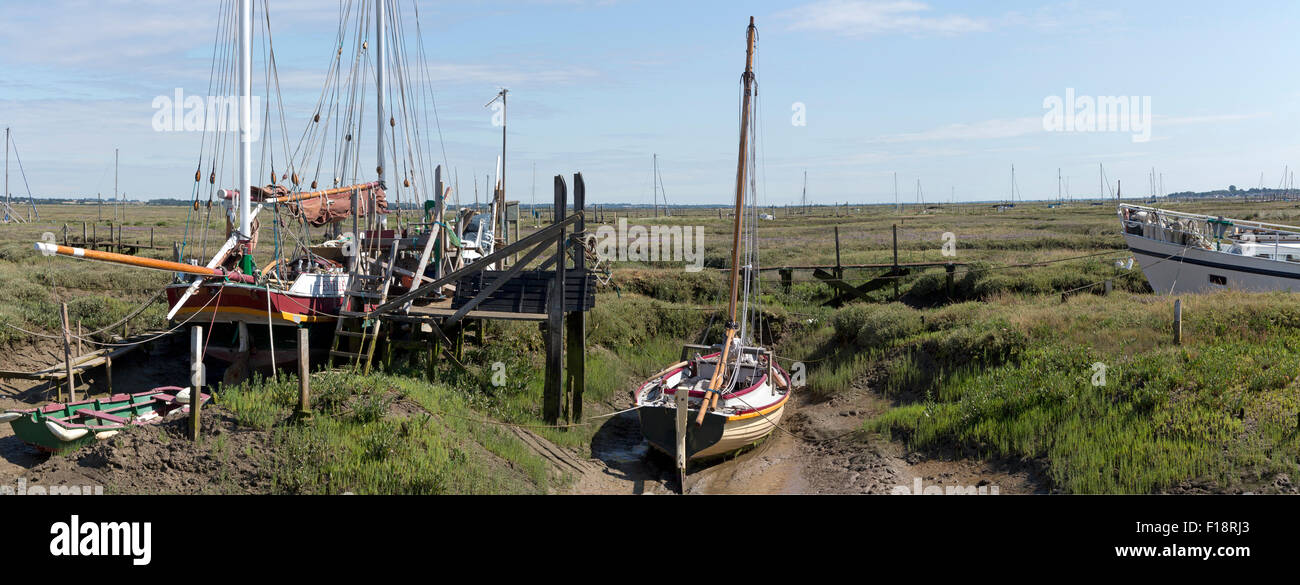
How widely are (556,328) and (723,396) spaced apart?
3.52m

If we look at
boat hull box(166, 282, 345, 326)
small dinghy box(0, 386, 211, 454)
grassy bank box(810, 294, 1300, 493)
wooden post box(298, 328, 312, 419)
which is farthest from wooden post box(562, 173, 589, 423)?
small dinghy box(0, 386, 211, 454)

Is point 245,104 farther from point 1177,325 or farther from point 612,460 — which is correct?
Answer: point 1177,325

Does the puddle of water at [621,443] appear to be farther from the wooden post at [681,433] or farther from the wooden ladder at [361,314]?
the wooden ladder at [361,314]

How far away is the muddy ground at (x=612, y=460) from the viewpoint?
11.4 meters

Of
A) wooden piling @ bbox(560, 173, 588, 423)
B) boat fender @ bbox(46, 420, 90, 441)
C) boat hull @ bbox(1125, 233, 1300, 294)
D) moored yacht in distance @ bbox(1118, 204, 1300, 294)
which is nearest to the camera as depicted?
boat fender @ bbox(46, 420, 90, 441)

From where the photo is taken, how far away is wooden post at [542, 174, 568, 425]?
1599 centimetres

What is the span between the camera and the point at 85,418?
14.9 m

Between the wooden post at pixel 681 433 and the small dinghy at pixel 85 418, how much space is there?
765 centimetres

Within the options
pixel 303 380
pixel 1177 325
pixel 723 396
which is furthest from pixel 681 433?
pixel 1177 325

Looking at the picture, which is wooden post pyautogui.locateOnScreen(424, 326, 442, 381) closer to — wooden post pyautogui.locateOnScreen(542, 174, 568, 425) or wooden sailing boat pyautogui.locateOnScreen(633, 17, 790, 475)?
wooden post pyautogui.locateOnScreen(542, 174, 568, 425)

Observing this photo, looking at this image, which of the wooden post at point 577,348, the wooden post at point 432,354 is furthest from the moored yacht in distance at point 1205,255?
the wooden post at point 432,354

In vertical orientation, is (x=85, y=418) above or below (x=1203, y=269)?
below

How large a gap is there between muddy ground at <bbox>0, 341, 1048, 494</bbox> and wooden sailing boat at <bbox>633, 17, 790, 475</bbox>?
0.62m

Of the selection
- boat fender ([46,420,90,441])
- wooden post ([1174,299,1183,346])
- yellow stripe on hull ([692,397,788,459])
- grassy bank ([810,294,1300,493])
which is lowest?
yellow stripe on hull ([692,397,788,459])
